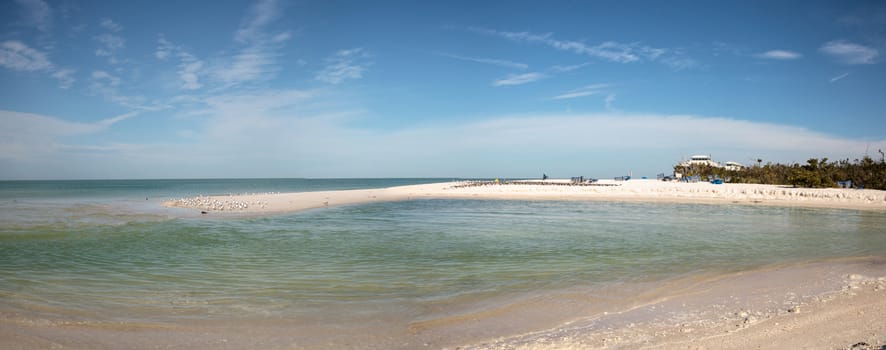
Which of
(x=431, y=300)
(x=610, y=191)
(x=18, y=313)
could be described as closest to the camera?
(x=18, y=313)

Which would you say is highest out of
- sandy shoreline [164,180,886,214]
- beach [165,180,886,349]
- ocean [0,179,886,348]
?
sandy shoreline [164,180,886,214]

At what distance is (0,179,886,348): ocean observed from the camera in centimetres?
641

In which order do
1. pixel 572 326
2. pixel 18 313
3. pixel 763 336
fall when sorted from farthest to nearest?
1. pixel 18 313
2. pixel 572 326
3. pixel 763 336

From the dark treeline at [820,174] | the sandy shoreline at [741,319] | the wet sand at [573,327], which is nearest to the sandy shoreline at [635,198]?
the dark treeline at [820,174]

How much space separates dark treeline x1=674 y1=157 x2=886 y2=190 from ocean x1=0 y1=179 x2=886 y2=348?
32380 mm

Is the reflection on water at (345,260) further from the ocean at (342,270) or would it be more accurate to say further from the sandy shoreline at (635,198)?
the sandy shoreline at (635,198)

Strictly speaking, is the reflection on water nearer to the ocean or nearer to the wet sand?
the ocean

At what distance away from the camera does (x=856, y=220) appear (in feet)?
74.9

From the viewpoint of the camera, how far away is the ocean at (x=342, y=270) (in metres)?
6.41

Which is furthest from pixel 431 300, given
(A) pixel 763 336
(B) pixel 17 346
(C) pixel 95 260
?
(C) pixel 95 260

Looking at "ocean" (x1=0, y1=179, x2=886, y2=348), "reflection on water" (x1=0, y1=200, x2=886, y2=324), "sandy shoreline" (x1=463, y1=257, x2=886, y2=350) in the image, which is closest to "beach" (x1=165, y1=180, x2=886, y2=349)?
"sandy shoreline" (x1=463, y1=257, x2=886, y2=350)

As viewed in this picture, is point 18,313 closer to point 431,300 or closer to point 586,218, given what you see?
point 431,300

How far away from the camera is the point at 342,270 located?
10445 mm

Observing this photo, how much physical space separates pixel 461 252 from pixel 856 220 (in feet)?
73.0
